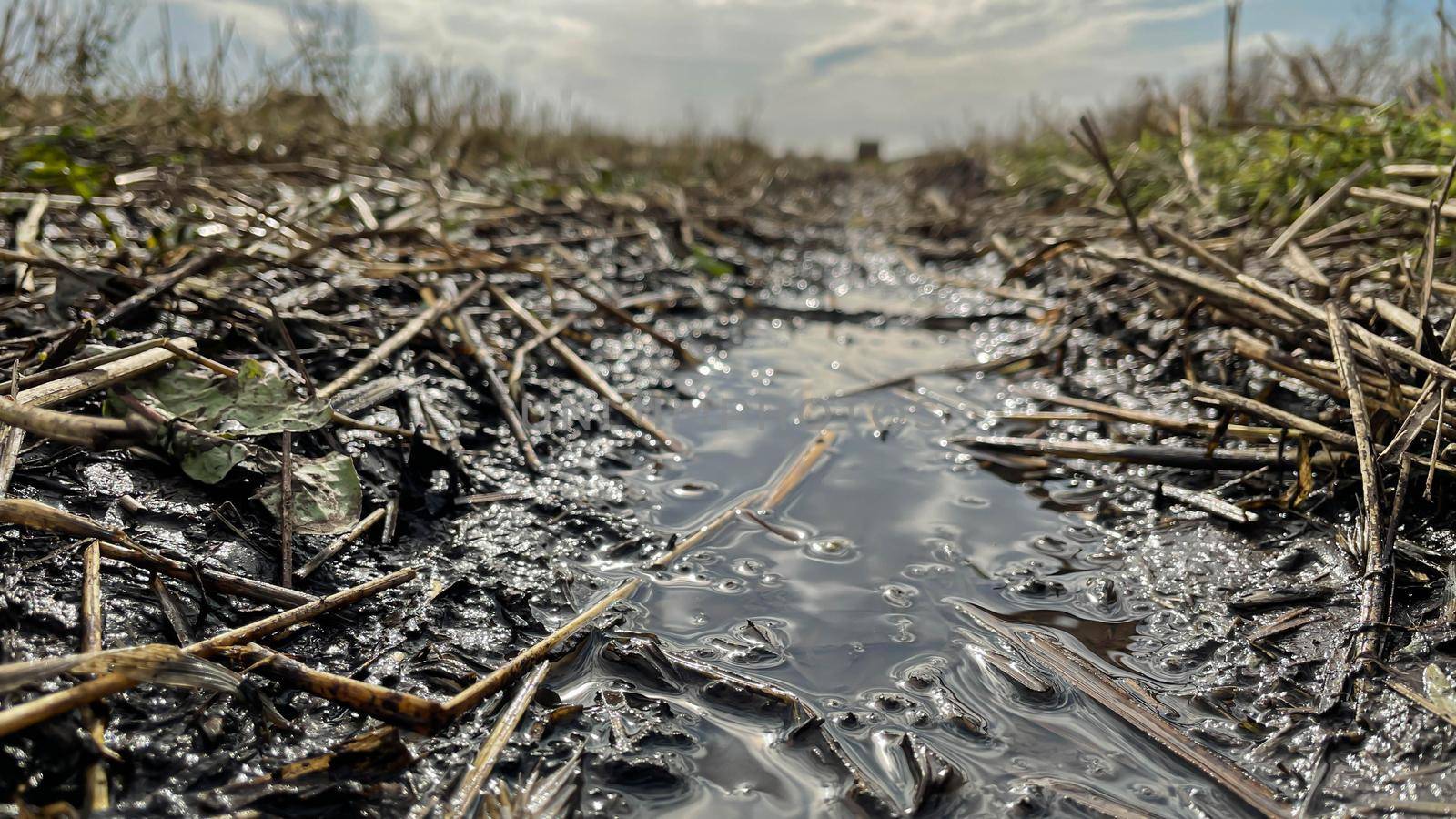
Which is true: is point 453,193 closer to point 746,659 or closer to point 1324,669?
point 746,659

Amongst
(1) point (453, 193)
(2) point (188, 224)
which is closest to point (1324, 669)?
(2) point (188, 224)

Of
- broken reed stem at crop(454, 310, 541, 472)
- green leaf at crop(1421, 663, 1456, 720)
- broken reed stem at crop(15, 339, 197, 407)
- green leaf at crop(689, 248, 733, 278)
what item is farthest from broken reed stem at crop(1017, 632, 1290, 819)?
green leaf at crop(689, 248, 733, 278)

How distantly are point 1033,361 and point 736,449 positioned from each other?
169 centimetres

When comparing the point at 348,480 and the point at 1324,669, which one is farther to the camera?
the point at 348,480

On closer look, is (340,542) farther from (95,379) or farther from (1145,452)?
(1145,452)

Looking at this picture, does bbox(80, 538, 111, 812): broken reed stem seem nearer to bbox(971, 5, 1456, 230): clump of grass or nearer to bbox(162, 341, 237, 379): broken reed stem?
bbox(162, 341, 237, 379): broken reed stem

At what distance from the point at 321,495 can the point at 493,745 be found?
84 centimetres

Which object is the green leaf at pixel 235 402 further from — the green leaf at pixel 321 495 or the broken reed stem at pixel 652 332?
the broken reed stem at pixel 652 332

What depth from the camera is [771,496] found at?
2.34 m

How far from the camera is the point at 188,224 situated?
3.14 m

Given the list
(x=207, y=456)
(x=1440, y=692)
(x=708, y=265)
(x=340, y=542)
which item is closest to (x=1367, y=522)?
(x=1440, y=692)

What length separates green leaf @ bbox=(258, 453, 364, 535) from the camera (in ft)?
5.77

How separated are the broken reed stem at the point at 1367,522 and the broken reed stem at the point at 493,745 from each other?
1620 millimetres

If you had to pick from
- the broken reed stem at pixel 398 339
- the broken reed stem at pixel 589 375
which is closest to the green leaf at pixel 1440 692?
the broken reed stem at pixel 589 375
